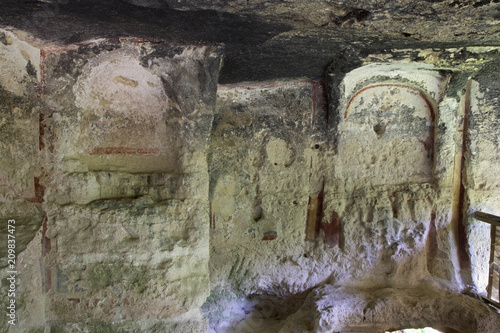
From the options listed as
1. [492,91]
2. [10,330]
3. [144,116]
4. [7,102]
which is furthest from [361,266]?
[7,102]

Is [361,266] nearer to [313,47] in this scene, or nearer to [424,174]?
[424,174]

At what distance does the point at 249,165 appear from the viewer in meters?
4.05

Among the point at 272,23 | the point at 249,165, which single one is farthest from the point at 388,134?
the point at 272,23

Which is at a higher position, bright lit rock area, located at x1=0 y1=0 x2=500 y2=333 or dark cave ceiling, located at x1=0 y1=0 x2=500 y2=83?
dark cave ceiling, located at x1=0 y1=0 x2=500 y2=83

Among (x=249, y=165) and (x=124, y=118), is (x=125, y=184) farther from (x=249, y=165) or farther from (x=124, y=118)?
(x=249, y=165)

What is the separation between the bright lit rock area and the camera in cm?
264

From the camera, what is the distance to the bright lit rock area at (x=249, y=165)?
8.66ft

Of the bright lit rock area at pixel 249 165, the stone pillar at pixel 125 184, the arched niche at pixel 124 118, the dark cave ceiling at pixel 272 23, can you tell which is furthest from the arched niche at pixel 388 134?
the arched niche at pixel 124 118

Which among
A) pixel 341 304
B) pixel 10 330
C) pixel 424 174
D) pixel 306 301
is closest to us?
pixel 10 330

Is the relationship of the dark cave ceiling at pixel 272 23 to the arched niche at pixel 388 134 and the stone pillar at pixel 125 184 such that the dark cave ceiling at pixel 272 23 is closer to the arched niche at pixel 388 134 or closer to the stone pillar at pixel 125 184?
the stone pillar at pixel 125 184

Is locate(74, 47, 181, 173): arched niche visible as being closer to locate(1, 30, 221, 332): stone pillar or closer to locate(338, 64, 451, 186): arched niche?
locate(1, 30, 221, 332): stone pillar

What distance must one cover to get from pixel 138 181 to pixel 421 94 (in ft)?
10.8

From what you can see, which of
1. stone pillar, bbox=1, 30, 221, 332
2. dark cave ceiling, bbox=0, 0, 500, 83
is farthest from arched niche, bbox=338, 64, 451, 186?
stone pillar, bbox=1, 30, 221, 332

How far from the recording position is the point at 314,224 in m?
4.14
